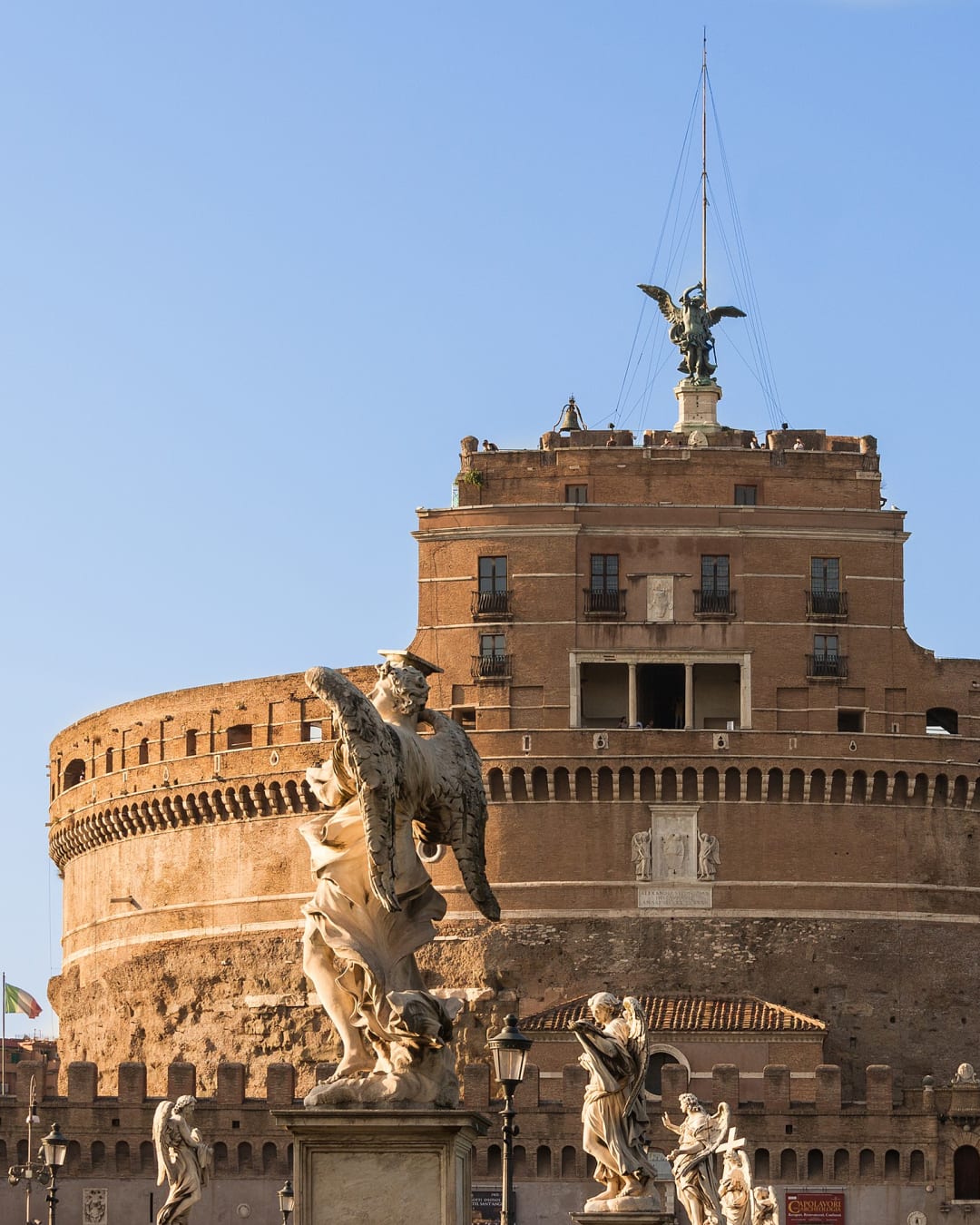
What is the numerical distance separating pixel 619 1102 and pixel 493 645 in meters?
53.1

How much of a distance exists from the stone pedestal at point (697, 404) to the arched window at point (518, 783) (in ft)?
37.9

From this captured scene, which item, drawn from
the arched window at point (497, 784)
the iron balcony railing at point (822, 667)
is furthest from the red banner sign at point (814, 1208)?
the iron balcony railing at point (822, 667)

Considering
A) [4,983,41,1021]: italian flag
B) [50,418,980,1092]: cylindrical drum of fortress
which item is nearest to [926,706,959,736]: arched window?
[50,418,980,1092]: cylindrical drum of fortress

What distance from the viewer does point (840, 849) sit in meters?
71.7

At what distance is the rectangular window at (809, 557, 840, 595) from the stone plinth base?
6143cm

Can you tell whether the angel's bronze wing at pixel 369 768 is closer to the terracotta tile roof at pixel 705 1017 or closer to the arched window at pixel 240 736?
the terracotta tile roof at pixel 705 1017

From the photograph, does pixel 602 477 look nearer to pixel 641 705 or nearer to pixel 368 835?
pixel 641 705

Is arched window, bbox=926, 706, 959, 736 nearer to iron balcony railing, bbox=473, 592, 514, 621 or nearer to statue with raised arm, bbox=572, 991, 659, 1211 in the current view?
iron balcony railing, bbox=473, 592, 514, 621

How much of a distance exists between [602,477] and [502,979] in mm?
12600

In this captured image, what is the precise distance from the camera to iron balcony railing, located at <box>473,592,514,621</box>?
72938 millimetres

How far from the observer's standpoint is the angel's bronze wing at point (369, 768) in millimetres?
12266

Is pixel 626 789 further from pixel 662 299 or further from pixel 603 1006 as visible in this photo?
pixel 603 1006

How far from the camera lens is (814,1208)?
218 feet

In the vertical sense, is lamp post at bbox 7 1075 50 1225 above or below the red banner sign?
above
